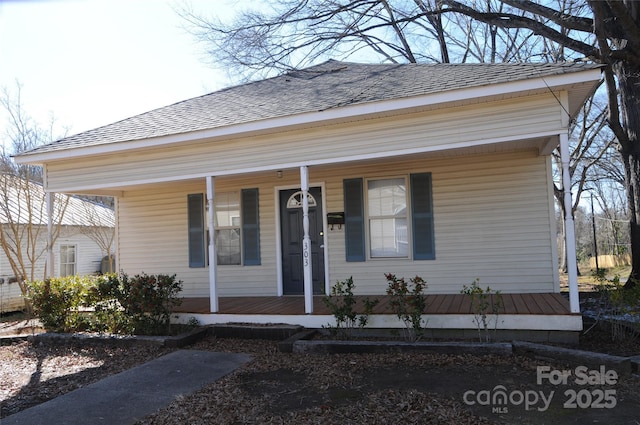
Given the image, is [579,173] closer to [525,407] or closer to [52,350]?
[525,407]

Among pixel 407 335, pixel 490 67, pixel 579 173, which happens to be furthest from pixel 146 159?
pixel 579 173

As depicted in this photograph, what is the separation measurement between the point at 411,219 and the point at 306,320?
257cm

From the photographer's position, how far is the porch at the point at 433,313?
5.64 m

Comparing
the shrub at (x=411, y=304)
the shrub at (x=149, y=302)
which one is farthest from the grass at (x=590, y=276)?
the shrub at (x=149, y=302)

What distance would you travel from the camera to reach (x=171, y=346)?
20.7 ft

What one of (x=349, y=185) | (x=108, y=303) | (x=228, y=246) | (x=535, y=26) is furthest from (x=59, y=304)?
(x=535, y=26)

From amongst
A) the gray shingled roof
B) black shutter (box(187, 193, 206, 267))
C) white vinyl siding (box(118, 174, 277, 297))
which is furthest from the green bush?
the gray shingled roof

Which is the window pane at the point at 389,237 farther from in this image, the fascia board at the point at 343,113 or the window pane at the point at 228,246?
the window pane at the point at 228,246

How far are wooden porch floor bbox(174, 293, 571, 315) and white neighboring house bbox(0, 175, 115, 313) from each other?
20.0ft

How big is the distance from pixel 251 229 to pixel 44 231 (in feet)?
26.8

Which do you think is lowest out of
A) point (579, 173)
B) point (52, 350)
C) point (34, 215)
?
point (52, 350)

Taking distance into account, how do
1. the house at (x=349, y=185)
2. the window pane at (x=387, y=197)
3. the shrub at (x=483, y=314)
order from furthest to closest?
the window pane at (x=387, y=197) → the house at (x=349, y=185) → the shrub at (x=483, y=314)

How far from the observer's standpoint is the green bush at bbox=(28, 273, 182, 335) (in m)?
6.74

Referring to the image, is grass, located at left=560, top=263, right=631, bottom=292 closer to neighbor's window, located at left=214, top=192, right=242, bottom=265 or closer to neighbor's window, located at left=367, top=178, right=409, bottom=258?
neighbor's window, located at left=367, top=178, right=409, bottom=258
